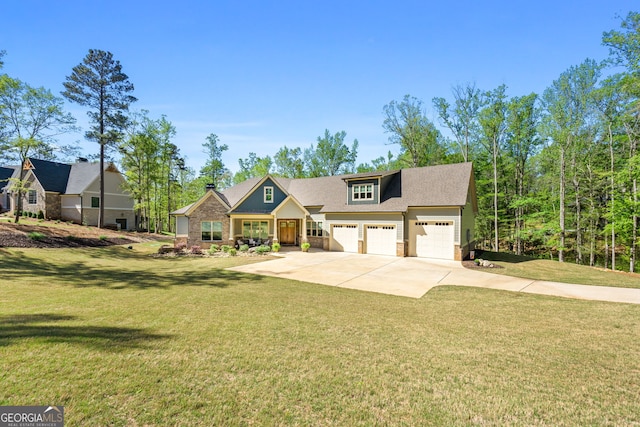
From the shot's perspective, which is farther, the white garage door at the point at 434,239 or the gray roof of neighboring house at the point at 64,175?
the gray roof of neighboring house at the point at 64,175

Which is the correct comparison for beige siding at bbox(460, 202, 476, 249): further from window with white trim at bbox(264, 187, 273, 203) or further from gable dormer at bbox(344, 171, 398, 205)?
window with white trim at bbox(264, 187, 273, 203)

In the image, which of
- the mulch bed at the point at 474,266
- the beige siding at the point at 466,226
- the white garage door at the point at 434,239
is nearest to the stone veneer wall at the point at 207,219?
the white garage door at the point at 434,239

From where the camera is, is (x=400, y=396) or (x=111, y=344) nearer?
(x=400, y=396)

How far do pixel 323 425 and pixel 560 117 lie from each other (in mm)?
30196

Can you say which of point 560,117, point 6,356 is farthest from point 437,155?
point 6,356

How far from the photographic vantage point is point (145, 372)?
412 centimetres

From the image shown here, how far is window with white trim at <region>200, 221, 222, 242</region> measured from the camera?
72.9 feet

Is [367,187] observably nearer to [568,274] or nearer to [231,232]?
[231,232]

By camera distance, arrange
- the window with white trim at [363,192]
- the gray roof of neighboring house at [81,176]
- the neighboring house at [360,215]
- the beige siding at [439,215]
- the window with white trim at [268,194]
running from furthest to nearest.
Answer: the gray roof of neighboring house at [81,176] < the window with white trim at [268,194] < the window with white trim at [363,192] < the neighboring house at [360,215] < the beige siding at [439,215]

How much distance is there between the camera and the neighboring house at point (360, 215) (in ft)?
62.1

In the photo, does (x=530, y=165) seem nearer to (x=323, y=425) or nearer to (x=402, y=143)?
(x=402, y=143)

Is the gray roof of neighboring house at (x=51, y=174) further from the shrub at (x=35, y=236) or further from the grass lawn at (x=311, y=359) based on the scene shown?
the grass lawn at (x=311, y=359)

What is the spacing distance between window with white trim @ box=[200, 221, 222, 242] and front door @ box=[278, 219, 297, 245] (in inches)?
208

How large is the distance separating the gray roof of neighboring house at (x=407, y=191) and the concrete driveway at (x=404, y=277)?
4.17 metres
